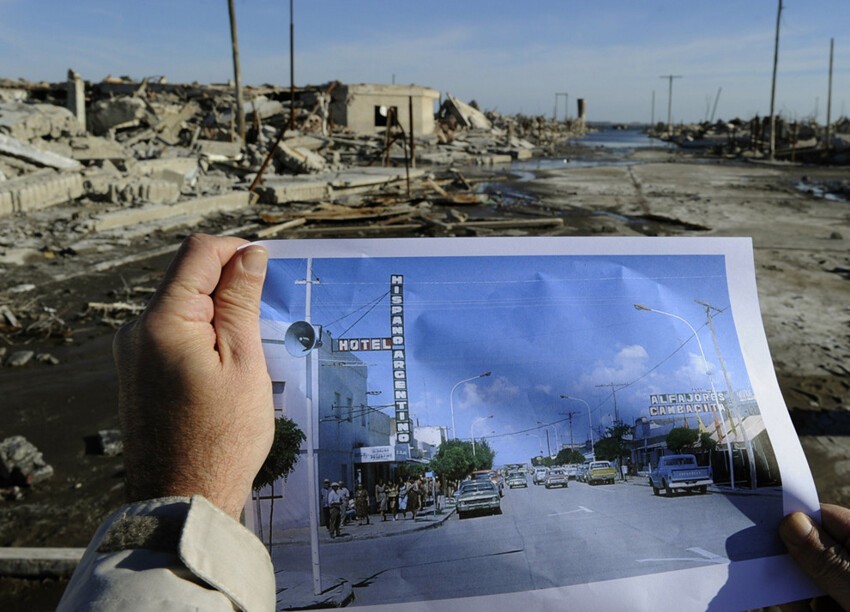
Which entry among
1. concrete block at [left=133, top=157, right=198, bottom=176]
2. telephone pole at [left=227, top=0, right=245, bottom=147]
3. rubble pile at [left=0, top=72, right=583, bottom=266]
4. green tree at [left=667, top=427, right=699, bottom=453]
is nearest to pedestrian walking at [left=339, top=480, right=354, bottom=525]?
green tree at [left=667, top=427, right=699, bottom=453]

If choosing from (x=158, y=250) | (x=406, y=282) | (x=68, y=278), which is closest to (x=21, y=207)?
(x=158, y=250)

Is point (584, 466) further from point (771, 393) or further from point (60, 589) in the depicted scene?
point (60, 589)

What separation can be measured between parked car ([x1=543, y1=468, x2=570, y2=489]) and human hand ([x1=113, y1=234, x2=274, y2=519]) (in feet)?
1.55

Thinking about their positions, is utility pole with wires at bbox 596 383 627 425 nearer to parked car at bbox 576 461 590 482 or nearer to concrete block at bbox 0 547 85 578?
parked car at bbox 576 461 590 482

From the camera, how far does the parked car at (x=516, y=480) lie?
1132mm

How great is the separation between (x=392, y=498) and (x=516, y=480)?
0.21 metres

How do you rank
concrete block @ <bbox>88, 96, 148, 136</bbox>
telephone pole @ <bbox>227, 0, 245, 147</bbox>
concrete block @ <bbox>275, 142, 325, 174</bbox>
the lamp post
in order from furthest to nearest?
telephone pole @ <bbox>227, 0, 245, 147</bbox> → concrete block @ <bbox>88, 96, 148, 136</bbox> → concrete block @ <bbox>275, 142, 325, 174</bbox> → the lamp post

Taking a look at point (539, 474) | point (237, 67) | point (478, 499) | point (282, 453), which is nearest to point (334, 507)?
point (282, 453)

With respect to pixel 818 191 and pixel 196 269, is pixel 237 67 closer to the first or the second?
pixel 818 191

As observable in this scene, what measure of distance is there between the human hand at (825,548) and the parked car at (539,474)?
0.42m

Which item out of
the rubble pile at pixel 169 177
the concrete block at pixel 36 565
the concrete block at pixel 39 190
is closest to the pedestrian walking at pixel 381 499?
the concrete block at pixel 36 565

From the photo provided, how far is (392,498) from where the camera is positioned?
43.1 inches

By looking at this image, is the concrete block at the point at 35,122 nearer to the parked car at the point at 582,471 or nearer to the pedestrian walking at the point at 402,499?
the pedestrian walking at the point at 402,499

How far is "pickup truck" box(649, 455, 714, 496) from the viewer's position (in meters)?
1.18
